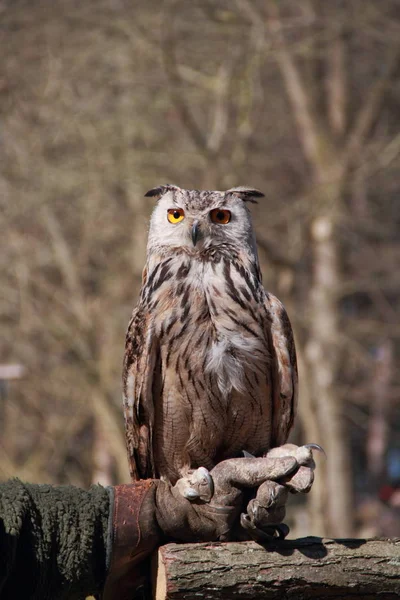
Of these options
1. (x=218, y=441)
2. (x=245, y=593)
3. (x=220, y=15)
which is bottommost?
(x=245, y=593)

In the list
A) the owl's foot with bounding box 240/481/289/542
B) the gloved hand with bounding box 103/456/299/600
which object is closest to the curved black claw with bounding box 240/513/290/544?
the owl's foot with bounding box 240/481/289/542

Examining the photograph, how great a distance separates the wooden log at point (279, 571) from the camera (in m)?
2.64

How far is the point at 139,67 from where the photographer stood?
8.73 m

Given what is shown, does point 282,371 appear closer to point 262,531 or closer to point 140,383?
point 140,383

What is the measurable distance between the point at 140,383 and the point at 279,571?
1.04m

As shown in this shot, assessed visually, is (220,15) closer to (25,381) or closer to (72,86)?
(72,86)

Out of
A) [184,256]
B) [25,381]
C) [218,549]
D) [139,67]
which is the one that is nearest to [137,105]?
[139,67]

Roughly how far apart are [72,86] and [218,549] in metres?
6.98

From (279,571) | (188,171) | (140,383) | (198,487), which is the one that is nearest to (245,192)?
(140,383)

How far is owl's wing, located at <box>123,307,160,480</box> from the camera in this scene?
3451mm

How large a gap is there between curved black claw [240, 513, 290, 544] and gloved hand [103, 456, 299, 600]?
107 mm

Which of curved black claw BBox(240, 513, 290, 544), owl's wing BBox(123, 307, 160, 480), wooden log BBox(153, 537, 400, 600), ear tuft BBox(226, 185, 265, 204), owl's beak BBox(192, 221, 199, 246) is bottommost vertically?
wooden log BBox(153, 537, 400, 600)

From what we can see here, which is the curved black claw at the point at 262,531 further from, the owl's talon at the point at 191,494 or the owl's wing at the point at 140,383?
the owl's wing at the point at 140,383

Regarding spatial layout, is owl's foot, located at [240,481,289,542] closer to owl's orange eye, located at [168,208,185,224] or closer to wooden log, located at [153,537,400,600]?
wooden log, located at [153,537,400,600]
